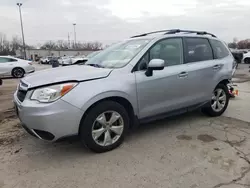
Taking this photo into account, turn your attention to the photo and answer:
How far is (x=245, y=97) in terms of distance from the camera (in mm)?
6684

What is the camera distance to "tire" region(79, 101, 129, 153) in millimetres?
2992

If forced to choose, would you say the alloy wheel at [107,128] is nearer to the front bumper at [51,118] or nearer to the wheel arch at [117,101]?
the wheel arch at [117,101]

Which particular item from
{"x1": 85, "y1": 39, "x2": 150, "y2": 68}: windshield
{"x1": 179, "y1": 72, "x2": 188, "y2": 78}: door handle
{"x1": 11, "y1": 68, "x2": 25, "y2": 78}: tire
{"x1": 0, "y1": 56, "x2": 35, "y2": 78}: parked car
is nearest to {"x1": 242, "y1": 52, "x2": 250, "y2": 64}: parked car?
{"x1": 0, "y1": 56, "x2": 35, "y2": 78}: parked car

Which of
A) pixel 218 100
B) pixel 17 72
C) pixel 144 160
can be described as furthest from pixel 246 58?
pixel 144 160

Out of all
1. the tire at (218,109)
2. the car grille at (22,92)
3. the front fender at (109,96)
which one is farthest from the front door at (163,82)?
the car grille at (22,92)

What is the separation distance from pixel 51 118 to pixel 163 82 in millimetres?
1797

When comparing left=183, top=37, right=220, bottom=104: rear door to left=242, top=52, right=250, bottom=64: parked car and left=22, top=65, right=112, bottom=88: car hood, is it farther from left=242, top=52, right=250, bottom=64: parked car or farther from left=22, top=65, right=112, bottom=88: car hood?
left=242, top=52, right=250, bottom=64: parked car

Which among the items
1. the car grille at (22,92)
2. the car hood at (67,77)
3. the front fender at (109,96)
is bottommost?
the front fender at (109,96)

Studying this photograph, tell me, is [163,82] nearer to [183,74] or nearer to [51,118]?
[183,74]

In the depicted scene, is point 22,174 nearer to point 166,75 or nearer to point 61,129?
point 61,129

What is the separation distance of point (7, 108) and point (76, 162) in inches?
145

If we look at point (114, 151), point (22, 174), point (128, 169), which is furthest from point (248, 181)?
point (22, 174)

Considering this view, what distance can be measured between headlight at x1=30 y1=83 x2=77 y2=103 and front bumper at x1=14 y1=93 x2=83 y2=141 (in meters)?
0.06

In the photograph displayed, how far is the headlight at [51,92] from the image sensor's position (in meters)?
2.81
